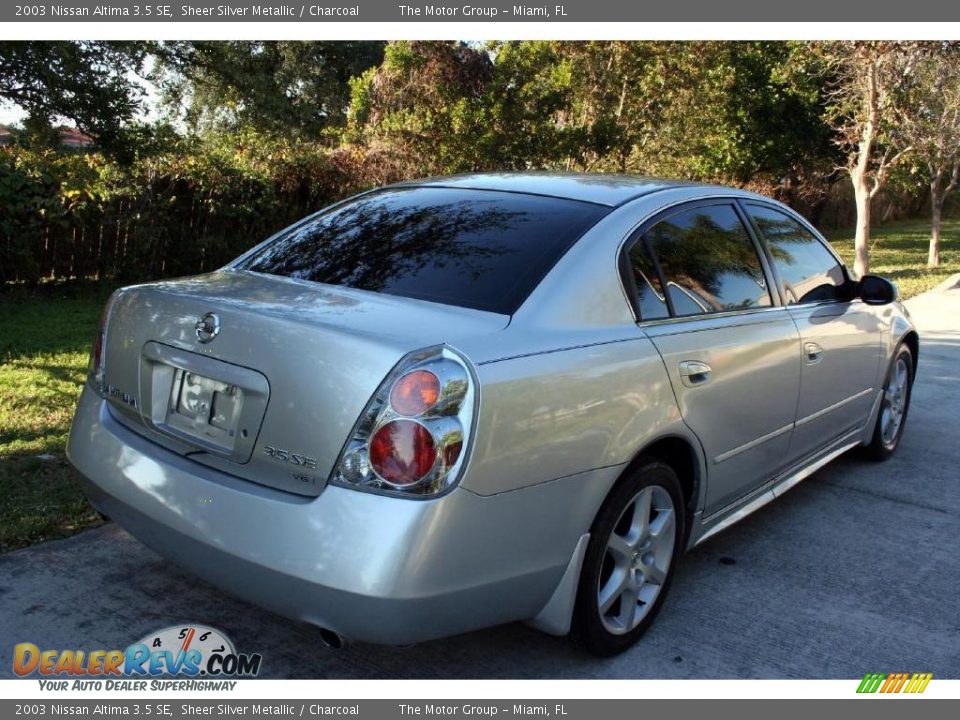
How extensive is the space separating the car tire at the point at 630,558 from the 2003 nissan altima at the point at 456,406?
11 millimetres

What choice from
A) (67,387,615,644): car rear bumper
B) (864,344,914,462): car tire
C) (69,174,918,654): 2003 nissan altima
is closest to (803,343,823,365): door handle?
(69,174,918,654): 2003 nissan altima

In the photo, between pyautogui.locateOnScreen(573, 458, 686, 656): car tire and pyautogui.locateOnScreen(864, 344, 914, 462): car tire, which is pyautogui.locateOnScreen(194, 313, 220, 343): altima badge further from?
pyautogui.locateOnScreen(864, 344, 914, 462): car tire

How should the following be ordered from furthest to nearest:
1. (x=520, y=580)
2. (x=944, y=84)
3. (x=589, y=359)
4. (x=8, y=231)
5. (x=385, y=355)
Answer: (x=944, y=84), (x=8, y=231), (x=589, y=359), (x=520, y=580), (x=385, y=355)

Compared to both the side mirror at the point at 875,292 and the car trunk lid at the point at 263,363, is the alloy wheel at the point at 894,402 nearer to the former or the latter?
the side mirror at the point at 875,292

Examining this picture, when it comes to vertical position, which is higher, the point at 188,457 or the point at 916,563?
the point at 188,457

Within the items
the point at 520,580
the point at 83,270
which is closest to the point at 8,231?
the point at 83,270

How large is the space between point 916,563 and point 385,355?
113 inches

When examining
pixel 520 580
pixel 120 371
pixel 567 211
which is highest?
pixel 567 211

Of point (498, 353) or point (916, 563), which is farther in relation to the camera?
point (916, 563)

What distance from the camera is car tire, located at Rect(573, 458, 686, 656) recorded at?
3008mm

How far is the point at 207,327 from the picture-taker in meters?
2.85

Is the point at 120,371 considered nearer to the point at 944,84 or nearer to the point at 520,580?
the point at 520,580

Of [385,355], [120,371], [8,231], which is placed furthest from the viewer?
[8,231]

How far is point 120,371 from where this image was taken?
10.3ft
